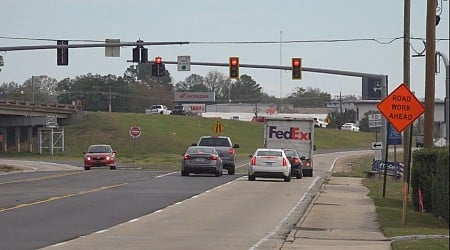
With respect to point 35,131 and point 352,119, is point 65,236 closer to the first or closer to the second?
point 35,131

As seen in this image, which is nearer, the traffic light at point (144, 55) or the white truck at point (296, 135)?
the traffic light at point (144, 55)

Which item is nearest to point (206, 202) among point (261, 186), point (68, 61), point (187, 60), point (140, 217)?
point (140, 217)

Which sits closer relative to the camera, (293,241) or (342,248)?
(342,248)

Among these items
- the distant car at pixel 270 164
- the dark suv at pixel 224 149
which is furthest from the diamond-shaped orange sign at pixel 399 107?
the dark suv at pixel 224 149

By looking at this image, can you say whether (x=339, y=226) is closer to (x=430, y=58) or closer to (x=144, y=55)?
(x=430, y=58)

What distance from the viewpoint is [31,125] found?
97625 mm

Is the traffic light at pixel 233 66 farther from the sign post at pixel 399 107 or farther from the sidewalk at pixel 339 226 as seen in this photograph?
the sign post at pixel 399 107

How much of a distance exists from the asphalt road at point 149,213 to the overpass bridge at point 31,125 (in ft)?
181

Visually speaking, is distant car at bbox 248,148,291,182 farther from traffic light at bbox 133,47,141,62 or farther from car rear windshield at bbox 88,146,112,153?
car rear windshield at bbox 88,146,112,153

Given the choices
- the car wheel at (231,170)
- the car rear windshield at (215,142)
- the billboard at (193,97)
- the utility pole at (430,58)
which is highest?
the billboard at (193,97)

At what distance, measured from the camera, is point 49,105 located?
102m

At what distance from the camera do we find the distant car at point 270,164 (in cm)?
4172

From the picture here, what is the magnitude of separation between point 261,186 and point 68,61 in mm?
10572

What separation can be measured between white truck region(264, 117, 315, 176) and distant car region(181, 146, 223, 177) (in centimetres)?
667
